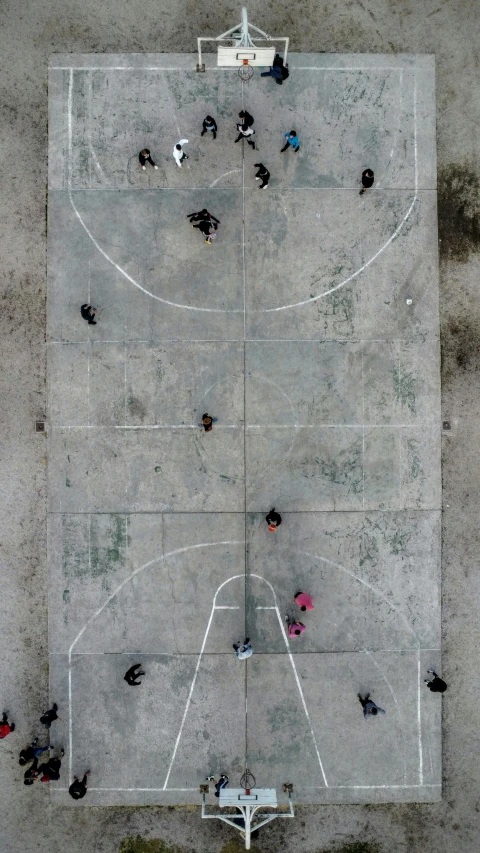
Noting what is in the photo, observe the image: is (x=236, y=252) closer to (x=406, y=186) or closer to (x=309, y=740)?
(x=406, y=186)

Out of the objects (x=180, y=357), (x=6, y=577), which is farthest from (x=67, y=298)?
(x=6, y=577)

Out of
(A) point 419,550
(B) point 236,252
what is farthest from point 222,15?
(A) point 419,550

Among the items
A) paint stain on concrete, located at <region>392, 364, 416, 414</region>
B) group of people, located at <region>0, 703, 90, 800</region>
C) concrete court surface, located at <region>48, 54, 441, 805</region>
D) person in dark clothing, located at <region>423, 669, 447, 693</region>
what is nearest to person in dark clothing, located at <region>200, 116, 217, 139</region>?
concrete court surface, located at <region>48, 54, 441, 805</region>

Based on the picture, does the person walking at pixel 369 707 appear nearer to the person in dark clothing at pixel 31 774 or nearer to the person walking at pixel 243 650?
the person walking at pixel 243 650

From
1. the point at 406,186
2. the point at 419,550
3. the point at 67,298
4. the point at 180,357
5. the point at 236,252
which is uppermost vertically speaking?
the point at 406,186

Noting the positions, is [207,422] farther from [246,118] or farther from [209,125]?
[246,118]

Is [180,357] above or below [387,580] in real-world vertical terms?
above
